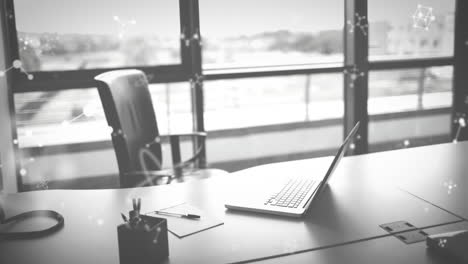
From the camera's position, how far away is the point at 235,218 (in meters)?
1.37

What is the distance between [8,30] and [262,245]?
2421 millimetres

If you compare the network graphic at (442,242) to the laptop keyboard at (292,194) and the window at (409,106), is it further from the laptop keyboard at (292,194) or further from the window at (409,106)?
the window at (409,106)

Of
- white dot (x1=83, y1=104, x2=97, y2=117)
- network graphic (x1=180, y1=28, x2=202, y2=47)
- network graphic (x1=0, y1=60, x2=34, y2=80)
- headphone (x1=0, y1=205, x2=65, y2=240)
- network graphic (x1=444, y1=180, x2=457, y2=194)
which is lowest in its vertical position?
network graphic (x1=444, y1=180, x2=457, y2=194)

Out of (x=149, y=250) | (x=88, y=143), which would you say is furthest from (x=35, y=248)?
(x=88, y=143)

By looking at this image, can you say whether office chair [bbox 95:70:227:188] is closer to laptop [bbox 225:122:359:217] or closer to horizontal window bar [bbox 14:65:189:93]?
laptop [bbox 225:122:359:217]

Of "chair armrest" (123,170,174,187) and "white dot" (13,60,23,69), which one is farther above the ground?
"white dot" (13,60,23,69)

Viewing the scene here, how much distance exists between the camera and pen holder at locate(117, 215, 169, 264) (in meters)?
1.07

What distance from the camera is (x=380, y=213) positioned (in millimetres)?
1375

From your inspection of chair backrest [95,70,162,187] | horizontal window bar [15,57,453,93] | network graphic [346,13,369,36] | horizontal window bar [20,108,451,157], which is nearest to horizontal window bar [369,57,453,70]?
horizontal window bar [15,57,453,93]

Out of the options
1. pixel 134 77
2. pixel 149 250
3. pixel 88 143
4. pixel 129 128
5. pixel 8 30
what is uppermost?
pixel 8 30

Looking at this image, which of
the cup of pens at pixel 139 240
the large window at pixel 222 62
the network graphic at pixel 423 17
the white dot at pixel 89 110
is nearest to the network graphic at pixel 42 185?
the large window at pixel 222 62

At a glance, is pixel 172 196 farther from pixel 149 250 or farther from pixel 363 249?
pixel 363 249

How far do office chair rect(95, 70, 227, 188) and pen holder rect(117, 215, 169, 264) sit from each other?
905mm

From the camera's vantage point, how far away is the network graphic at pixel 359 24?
3.44 metres
